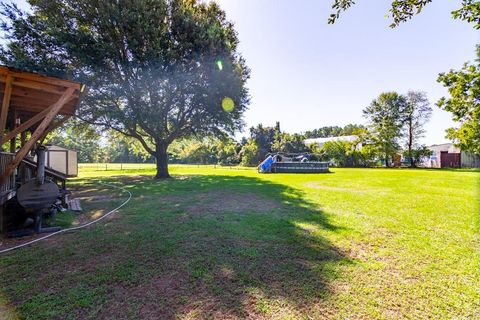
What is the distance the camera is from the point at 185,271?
2830mm

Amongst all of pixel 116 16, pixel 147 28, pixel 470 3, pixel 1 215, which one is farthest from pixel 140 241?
pixel 116 16

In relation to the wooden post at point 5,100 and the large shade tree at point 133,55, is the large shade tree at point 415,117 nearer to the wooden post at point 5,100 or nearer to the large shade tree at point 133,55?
the large shade tree at point 133,55

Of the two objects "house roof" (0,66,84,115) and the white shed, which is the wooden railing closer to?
"house roof" (0,66,84,115)

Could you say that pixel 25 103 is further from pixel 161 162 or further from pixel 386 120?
pixel 386 120

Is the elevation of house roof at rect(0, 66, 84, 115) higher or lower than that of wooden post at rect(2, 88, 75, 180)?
higher

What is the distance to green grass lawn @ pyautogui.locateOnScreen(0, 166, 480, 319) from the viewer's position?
2137 millimetres

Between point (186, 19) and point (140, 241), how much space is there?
12.5 meters

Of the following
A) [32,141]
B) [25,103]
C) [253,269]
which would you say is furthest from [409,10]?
[25,103]

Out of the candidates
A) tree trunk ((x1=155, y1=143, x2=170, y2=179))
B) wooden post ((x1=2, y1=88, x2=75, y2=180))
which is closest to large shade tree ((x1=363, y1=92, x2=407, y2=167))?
tree trunk ((x1=155, y1=143, x2=170, y2=179))

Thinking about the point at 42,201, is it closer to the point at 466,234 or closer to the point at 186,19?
the point at 466,234

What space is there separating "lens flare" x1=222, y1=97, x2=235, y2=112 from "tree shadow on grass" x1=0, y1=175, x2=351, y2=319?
10.2 m

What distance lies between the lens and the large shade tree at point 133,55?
1105 centimetres

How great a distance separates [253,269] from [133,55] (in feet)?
42.9

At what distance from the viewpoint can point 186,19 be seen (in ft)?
40.0
